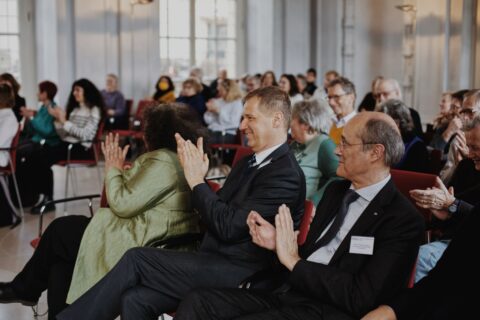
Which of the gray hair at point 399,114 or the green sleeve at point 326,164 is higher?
the gray hair at point 399,114

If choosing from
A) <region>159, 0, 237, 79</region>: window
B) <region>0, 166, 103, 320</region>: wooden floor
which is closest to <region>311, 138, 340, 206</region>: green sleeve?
<region>0, 166, 103, 320</region>: wooden floor

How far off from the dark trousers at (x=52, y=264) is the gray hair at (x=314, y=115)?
63.1 inches

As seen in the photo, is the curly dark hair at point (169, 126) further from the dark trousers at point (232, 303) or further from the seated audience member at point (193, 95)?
the seated audience member at point (193, 95)

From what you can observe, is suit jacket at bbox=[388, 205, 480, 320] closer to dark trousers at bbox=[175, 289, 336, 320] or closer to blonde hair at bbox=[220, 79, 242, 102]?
dark trousers at bbox=[175, 289, 336, 320]

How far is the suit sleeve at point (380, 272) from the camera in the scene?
7.69ft

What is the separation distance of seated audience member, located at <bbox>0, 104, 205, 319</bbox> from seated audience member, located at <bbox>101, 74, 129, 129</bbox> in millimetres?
7555

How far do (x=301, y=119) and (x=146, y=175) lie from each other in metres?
1.44

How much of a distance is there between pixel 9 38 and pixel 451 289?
10.8m

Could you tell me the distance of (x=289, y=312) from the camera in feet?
8.23

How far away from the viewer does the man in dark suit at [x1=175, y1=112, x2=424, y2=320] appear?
237 cm

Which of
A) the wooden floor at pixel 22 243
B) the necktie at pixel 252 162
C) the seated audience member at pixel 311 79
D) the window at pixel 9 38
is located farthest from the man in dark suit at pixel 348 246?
the window at pixel 9 38

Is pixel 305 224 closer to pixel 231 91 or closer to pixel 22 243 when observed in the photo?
pixel 22 243

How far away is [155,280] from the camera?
9.77 feet

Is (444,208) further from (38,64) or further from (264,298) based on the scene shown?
(38,64)
